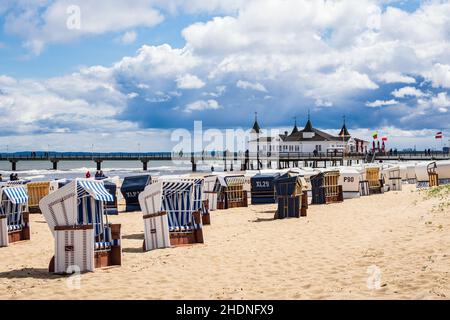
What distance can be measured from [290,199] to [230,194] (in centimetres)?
569

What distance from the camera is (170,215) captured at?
37.3 feet

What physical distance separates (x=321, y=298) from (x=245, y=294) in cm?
105

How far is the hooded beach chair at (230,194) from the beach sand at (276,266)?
6.98m

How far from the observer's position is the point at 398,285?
6602 mm

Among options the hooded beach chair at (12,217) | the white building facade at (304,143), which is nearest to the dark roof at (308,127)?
the white building facade at (304,143)

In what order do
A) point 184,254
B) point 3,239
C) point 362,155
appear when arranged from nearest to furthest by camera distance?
point 184,254 → point 3,239 → point 362,155

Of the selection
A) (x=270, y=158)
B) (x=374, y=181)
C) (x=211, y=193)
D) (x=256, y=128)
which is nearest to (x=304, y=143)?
(x=256, y=128)

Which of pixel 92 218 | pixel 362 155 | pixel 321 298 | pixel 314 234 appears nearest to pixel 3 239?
pixel 92 218

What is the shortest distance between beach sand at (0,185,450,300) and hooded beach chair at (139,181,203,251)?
1.21 feet

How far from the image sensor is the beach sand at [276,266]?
22.4 ft

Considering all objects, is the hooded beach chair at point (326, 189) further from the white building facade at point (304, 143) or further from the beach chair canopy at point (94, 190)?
the white building facade at point (304, 143)

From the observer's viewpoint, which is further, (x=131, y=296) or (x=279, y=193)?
(x=279, y=193)

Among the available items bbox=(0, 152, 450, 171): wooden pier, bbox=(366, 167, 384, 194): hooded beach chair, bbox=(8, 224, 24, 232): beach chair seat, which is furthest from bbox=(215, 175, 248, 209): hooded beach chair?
bbox=(0, 152, 450, 171): wooden pier
